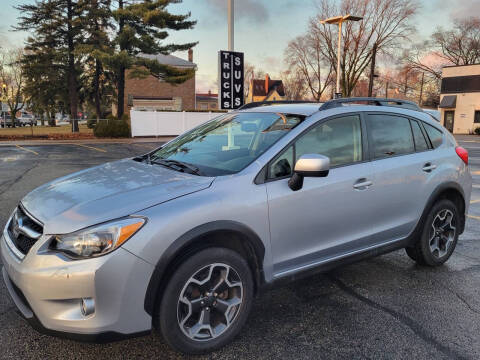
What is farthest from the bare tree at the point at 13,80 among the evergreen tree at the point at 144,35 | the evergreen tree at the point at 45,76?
the evergreen tree at the point at 144,35

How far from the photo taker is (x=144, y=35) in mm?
26297

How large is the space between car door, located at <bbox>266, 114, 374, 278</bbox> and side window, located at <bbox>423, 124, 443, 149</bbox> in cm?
102

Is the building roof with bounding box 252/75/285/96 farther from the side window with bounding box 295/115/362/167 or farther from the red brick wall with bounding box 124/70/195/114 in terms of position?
the side window with bounding box 295/115/362/167

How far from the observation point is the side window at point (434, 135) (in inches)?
160

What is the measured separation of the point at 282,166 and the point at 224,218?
2.26 feet

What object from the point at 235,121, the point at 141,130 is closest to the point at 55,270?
the point at 235,121

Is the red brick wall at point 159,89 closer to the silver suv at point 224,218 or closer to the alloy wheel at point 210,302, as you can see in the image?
the silver suv at point 224,218

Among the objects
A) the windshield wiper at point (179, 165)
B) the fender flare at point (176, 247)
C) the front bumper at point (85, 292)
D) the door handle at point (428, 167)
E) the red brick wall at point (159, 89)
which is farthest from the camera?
the red brick wall at point (159, 89)

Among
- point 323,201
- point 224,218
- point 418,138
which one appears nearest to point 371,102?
point 418,138

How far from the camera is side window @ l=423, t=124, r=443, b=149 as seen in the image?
407cm

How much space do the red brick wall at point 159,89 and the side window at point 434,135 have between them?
141 feet

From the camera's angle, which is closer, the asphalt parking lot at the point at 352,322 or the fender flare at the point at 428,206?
the asphalt parking lot at the point at 352,322

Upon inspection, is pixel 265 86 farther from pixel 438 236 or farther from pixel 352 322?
pixel 352 322

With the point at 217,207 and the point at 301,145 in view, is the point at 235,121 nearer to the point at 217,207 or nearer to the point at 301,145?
the point at 301,145
